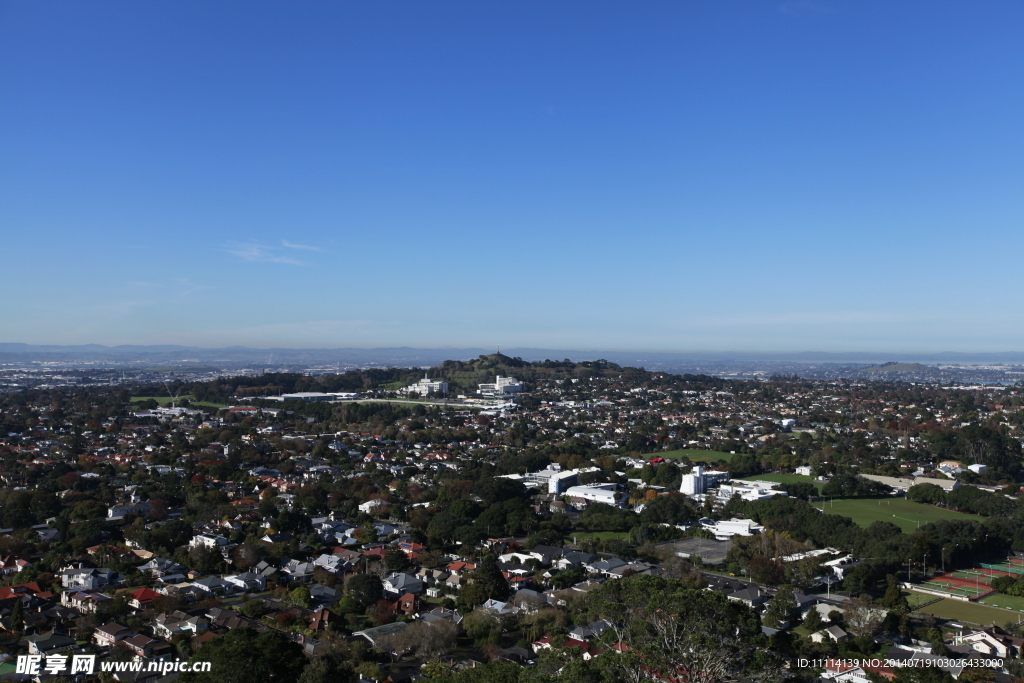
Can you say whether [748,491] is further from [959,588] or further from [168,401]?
[168,401]

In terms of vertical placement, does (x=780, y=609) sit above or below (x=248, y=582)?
above

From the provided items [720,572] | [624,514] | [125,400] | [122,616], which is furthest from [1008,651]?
[125,400]

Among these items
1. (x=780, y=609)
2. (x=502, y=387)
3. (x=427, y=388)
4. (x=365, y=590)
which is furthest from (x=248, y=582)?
(x=502, y=387)

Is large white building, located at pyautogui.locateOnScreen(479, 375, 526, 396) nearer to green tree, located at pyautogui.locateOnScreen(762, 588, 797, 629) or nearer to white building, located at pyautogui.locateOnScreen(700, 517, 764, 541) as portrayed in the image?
white building, located at pyautogui.locateOnScreen(700, 517, 764, 541)

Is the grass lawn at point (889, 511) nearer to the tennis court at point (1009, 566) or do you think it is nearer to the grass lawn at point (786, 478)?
the grass lawn at point (786, 478)

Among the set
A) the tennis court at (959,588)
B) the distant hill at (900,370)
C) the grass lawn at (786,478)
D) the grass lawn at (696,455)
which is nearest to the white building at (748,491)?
the grass lawn at (786,478)

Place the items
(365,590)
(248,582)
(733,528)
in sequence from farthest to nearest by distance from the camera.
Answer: (733,528) < (248,582) < (365,590)

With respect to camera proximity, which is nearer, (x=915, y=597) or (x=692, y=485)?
(x=915, y=597)

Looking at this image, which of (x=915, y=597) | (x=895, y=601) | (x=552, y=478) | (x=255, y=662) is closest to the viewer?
(x=255, y=662)

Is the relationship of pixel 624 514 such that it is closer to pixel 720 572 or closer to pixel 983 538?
pixel 720 572
